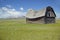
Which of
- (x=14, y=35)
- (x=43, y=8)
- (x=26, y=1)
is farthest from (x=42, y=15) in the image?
(x=14, y=35)

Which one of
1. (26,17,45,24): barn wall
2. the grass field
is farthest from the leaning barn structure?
the grass field

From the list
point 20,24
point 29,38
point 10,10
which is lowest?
point 29,38

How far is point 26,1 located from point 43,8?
12.7 inches

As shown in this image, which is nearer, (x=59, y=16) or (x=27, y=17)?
(x=59, y=16)

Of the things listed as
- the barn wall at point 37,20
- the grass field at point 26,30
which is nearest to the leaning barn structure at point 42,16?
the barn wall at point 37,20

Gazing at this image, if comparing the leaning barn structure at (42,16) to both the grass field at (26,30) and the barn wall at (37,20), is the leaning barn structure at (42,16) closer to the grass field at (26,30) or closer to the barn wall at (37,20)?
the barn wall at (37,20)

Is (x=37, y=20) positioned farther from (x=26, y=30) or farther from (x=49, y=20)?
(x=26, y=30)

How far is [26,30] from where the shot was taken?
3.12 m

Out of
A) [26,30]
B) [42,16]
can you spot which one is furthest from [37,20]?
[26,30]

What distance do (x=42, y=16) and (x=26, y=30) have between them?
457 mm

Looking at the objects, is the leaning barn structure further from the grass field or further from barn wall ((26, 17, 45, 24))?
the grass field

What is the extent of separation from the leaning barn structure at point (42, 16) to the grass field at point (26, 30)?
12cm

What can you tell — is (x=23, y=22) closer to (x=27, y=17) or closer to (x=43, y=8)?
(x=27, y=17)

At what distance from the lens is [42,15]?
3293 millimetres
